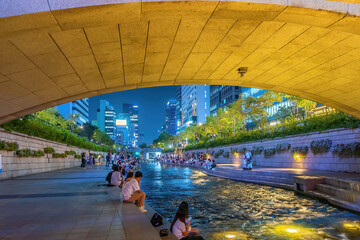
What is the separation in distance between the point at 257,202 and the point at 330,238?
4.80 metres

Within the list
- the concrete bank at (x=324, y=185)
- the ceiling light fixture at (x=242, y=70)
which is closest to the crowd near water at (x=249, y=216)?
the concrete bank at (x=324, y=185)

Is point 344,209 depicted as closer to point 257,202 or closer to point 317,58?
point 257,202

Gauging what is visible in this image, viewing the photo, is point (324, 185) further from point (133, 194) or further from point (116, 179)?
point (116, 179)

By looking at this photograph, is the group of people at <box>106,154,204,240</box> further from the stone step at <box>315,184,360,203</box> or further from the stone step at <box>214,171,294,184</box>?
the stone step at <box>214,171,294,184</box>

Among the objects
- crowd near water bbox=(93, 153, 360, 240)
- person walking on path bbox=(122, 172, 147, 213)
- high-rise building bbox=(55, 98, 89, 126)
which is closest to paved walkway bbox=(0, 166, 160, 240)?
person walking on path bbox=(122, 172, 147, 213)

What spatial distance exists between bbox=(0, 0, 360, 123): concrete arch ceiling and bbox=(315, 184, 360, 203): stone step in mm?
4956

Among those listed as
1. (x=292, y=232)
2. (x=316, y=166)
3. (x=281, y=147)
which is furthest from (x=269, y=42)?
(x=281, y=147)

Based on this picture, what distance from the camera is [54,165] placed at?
2927 cm

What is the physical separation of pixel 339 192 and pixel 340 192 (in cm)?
10

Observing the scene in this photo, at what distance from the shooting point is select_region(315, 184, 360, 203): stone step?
9734 mm

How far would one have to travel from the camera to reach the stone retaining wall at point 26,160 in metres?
17.2

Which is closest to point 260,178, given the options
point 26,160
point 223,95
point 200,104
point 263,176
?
point 263,176

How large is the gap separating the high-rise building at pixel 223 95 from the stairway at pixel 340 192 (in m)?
85.5

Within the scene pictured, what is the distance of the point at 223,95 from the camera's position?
351 ft
